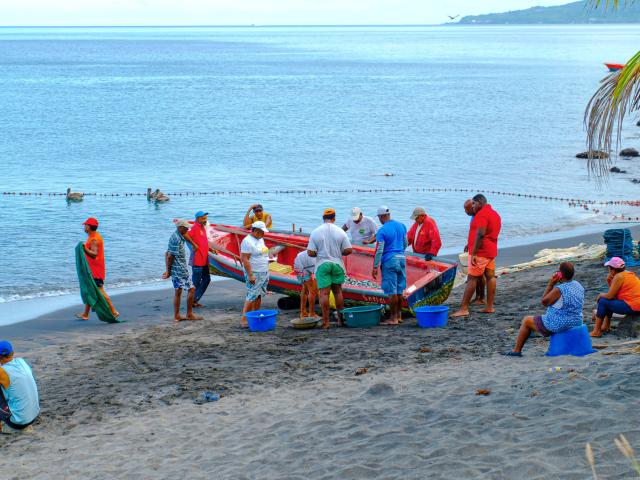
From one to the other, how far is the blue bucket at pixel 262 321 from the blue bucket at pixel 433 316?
7.18 ft

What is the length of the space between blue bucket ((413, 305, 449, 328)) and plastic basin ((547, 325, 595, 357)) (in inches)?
114

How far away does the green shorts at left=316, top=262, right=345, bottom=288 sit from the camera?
1213cm

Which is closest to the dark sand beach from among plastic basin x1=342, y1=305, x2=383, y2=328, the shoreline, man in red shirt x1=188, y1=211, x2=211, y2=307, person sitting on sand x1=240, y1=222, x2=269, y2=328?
plastic basin x1=342, y1=305, x2=383, y2=328

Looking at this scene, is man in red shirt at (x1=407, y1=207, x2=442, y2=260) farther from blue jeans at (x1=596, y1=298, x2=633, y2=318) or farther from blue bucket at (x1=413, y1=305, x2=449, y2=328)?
blue jeans at (x1=596, y1=298, x2=633, y2=318)

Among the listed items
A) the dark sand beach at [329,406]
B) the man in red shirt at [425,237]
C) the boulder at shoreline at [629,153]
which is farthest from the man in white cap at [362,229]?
the boulder at shoreline at [629,153]

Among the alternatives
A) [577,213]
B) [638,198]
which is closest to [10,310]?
[577,213]

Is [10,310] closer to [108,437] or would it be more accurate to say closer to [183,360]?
[183,360]

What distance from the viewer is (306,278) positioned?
12.7 meters

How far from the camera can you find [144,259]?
23266 mm

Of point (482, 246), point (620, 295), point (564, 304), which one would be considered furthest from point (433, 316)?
point (564, 304)

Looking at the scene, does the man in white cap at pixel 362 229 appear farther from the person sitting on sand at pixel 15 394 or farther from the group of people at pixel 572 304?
the person sitting on sand at pixel 15 394

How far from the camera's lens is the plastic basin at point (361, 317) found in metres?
12.4

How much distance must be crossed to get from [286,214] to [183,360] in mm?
20527

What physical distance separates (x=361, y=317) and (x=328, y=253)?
112 centimetres
